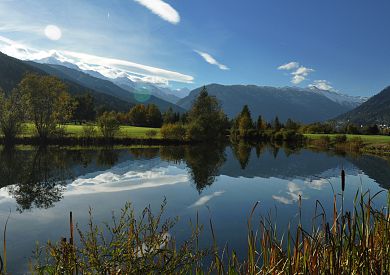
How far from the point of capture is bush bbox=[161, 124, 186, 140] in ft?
245

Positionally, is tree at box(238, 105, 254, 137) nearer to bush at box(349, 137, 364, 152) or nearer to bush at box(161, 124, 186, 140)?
bush at box(349, 137, 364, 152)

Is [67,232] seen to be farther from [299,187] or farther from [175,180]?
[299,187]

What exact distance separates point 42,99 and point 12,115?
240 inches

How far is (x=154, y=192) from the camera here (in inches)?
993

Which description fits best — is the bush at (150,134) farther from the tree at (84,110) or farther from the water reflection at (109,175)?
the tree at (84,110)

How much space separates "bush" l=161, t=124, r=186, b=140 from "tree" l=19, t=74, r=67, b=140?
2332 cm

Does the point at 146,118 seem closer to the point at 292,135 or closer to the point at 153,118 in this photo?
the point at 153,118

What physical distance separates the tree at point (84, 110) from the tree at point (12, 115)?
4795 centimetres

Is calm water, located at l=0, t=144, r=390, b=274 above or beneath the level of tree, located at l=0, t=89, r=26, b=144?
beneath

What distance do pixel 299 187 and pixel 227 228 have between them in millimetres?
16035

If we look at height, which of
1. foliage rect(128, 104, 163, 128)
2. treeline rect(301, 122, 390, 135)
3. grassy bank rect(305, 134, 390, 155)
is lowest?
grassy bank rect(305, 134, 390, 155)

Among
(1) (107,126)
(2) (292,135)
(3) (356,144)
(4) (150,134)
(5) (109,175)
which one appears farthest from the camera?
(2) (292,135)

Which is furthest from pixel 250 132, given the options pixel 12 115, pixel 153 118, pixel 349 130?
pixel 12 115

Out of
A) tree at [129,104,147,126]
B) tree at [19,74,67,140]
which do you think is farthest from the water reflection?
tree at [129,104,147,126]
